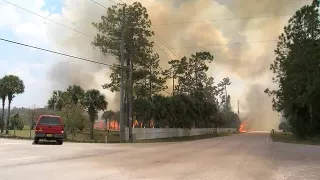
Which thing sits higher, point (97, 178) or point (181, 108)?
point (181, 108)

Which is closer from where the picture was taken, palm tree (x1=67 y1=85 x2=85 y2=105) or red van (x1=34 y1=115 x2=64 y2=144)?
red van (x1=34 y1=115 x2=64 y2=144)

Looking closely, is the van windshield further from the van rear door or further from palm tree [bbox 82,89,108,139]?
palm tree [bbox 82,89,108,139]

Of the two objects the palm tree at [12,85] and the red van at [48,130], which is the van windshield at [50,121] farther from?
the palm tree at [12,85]

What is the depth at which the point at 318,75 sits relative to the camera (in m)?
42.2

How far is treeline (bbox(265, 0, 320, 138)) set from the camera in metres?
45.1

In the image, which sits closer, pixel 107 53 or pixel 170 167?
pixel 170 167

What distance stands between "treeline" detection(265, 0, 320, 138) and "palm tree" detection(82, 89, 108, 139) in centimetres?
2499

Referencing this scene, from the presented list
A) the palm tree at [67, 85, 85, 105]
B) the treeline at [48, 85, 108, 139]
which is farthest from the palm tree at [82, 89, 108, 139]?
the palm tree at [67, 85, 85, 105]

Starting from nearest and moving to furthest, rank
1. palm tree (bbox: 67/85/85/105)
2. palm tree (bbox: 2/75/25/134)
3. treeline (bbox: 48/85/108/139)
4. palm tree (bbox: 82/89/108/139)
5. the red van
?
the red van, treeline (bbox: 48/85/108/139), palm tree (bbox: 82/89/108/139), palm tree (bbox: 2/75/25/134), palm tree (bbox: 67/85/85/105)

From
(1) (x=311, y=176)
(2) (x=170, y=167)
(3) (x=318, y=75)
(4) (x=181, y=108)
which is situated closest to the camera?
(1) (x=311, y=176)

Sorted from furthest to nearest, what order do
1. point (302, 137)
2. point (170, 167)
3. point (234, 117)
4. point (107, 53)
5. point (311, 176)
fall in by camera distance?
point (234, 117) < point (302, 137) < point (107, 53) < point (170, 167) < point (311, 176)

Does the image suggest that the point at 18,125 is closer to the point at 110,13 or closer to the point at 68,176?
the point at 110,13

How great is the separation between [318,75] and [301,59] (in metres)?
5.09

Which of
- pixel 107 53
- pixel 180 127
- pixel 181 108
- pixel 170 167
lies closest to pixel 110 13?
pixel 107 53
